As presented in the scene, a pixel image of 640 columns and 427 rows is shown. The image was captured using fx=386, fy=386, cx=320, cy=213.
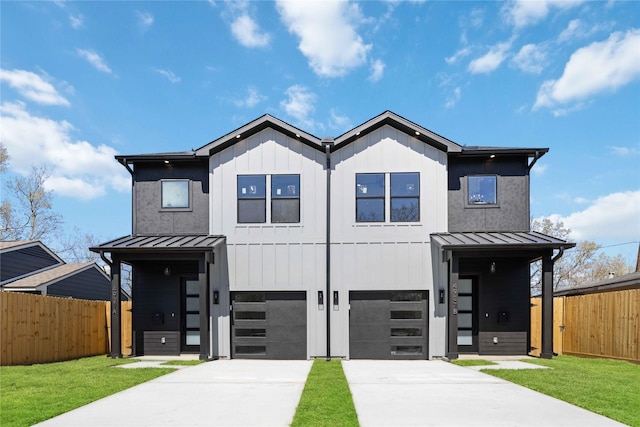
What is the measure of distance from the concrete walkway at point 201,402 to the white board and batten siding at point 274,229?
2.92 meters

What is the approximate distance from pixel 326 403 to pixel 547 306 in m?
7.34

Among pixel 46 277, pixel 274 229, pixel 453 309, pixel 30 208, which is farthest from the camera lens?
pixel 30 208

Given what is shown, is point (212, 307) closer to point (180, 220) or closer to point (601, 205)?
point (180, 220)

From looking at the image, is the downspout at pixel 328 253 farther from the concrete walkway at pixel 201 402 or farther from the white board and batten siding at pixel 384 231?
the concrete walkway at pixel 201 402

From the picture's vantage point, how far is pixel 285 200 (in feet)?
34.5

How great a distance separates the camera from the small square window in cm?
1099

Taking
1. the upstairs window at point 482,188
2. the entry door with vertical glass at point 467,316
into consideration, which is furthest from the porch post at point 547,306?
the upstairs window at point 482,188

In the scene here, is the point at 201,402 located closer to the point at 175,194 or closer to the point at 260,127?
the point at 175,194

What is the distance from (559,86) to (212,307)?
15255 millimetres

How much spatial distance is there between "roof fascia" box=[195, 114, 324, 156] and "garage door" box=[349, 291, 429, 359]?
4.30 m

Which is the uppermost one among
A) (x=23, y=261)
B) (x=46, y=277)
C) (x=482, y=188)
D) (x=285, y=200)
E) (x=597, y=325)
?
(x=482, y=188)

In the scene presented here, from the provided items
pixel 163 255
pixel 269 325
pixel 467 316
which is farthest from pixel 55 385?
pixel 467 316

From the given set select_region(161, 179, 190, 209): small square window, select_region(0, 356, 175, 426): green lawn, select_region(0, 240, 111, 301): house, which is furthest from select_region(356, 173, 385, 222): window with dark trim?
select_region(0, 240, 111, 301): house

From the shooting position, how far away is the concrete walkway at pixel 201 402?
4332mm
